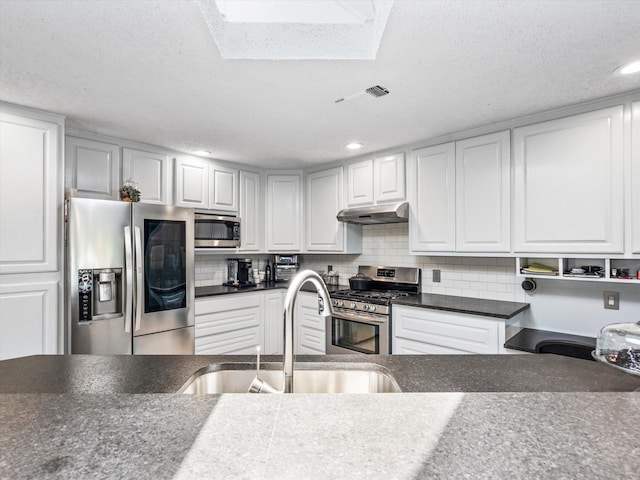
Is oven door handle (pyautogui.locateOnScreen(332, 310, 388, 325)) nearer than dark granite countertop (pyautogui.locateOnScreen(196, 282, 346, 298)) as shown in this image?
Yes

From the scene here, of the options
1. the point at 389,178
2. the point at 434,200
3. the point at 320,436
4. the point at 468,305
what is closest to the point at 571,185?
the point at 434,200

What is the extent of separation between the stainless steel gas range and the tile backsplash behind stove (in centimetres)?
12

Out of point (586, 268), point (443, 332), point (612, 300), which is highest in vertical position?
point (586, 268)

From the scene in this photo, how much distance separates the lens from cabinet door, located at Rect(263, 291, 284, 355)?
376cm

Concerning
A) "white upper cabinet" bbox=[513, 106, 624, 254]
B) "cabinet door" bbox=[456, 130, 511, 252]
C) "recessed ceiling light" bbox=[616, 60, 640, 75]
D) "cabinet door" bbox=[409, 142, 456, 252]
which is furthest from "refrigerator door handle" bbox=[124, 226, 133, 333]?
"recessed ceiling light" bbox=[616, 60, 640, 75]

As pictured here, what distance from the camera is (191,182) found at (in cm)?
344

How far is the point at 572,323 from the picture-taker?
8.20 feet

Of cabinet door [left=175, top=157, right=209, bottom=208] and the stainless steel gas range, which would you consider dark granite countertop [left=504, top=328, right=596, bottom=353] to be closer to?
the stainless steel gas range

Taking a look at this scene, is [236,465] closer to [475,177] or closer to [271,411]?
[271,411]

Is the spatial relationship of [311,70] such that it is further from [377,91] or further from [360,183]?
[360,183]

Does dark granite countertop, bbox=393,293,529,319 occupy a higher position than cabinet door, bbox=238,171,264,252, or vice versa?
cabinet door, bbox=238,171,264,252


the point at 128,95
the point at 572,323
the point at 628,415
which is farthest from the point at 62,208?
the point at 572,323

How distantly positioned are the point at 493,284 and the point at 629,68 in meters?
1.70

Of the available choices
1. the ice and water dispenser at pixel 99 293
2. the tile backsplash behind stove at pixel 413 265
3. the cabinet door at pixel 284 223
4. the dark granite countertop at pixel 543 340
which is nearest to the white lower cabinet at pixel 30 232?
the ice and water dispenser at pixel 99 293
